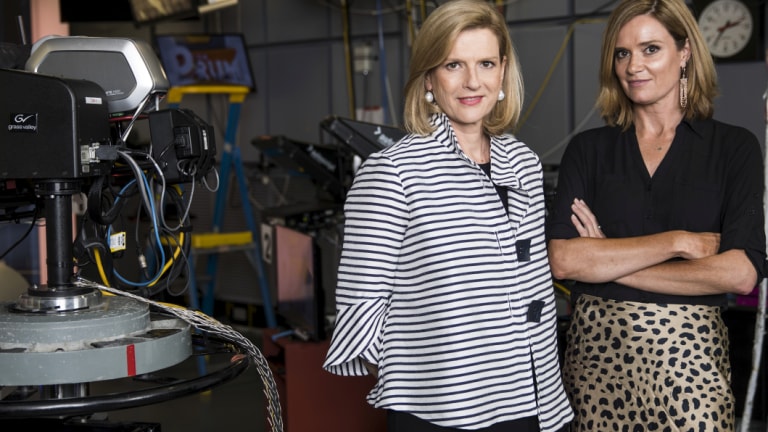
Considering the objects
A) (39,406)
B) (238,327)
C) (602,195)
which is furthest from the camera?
(238,327)

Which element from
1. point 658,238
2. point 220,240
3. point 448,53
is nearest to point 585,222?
point 658,238

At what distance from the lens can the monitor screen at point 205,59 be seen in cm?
598

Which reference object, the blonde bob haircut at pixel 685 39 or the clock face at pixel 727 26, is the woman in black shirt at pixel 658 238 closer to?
the blonde bob haircut at pixel 685 39

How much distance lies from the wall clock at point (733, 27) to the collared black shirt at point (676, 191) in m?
2.53

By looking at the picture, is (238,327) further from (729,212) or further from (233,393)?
(729,212)

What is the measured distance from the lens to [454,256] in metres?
A: 1.71

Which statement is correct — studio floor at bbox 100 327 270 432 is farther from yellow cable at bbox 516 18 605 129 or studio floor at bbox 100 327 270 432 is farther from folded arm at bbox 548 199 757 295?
folded arm at bbox 548 199 757 295

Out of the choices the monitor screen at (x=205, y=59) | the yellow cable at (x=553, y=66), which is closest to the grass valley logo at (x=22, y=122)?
the yellow cable at (x=553, y=66)

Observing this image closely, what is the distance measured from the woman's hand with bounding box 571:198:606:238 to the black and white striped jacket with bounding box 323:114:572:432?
0.37 metres

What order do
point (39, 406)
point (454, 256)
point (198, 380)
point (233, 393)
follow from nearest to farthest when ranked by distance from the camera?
point (39, 406) → point (198, 380) → point (454, 256) → point (233, 393)

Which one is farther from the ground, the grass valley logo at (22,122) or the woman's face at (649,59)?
the woman's face at (649,59)

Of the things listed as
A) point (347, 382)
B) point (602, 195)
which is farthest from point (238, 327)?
point (602, 195)

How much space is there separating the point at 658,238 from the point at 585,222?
0.18m

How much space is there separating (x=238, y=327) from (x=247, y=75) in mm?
1913
